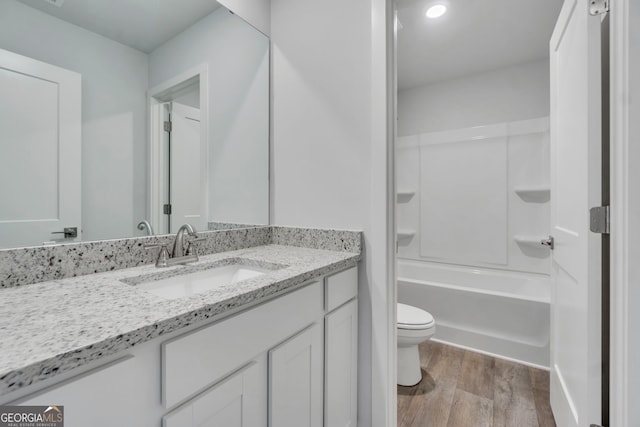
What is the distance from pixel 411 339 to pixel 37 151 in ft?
6.19

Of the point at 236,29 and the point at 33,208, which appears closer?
the point at 33,208

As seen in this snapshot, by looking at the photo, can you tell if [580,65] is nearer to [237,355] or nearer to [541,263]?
[237,355]

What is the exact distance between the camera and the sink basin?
3.23 feet

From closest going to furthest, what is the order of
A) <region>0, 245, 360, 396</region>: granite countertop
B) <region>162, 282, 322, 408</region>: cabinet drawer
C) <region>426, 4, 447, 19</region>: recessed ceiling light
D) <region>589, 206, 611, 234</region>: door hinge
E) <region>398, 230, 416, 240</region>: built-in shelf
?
<region>0, 245, 360, 396</region>: granite countertop
<region>162, 282, 322, 408</region>: cabinet drawer
<region>589, 206, 611, 234</region>: door hinge
<region>426, 4, 447, 19</region>: recessed ceiling light
<region>398, 230, 416, 240</region>: built-in shelf

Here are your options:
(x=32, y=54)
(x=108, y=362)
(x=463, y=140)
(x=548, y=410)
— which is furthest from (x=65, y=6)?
(x=463, y=140)

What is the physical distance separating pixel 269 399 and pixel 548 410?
1669 mm

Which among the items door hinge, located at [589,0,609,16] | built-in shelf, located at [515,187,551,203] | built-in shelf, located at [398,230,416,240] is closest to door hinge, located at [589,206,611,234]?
door hinge, located at [589,0,609,16]

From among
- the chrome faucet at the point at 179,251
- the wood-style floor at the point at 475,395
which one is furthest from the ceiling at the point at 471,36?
the wood-style floor at the point at 475,395

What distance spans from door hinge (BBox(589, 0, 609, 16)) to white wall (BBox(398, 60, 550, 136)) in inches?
74.7

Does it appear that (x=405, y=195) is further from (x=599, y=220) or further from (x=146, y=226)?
(x=146, y=226)

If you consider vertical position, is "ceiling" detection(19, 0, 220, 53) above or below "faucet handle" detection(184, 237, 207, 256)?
above

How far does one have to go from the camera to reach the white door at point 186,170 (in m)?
1.26

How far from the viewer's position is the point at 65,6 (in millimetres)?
932

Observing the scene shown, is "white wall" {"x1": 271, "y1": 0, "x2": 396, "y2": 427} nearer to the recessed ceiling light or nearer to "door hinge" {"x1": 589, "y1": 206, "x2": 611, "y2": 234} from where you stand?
"door hinge" {"x1": 589, "y1": 206, "x2": 611, "y2": 234}
